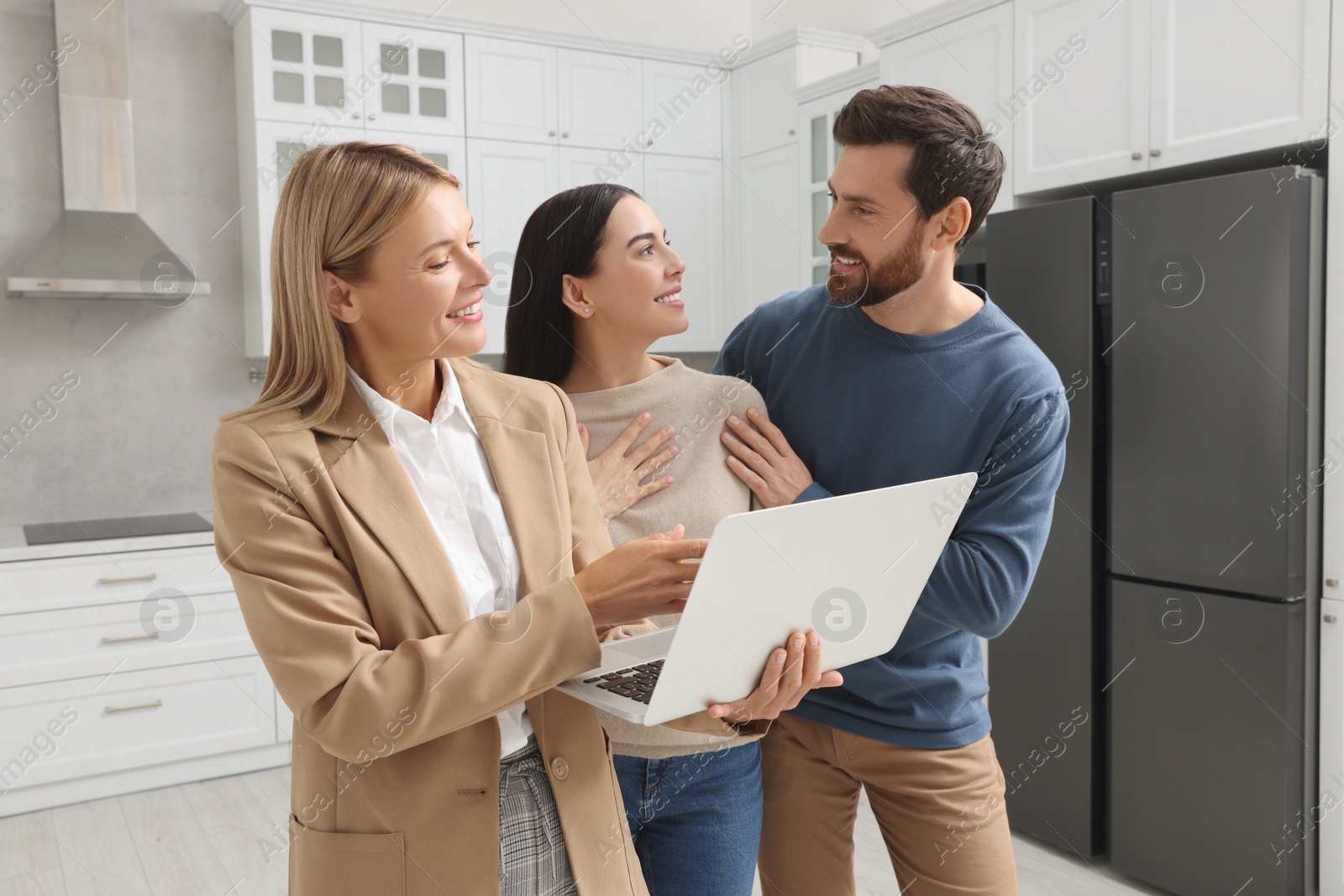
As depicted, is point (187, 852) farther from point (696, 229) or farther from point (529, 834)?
point (696, 229)

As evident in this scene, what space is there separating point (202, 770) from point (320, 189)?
9.78 ft

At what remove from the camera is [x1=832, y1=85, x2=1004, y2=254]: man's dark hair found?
1425 mm

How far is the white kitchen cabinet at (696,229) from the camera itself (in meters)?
4.27

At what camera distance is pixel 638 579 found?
962 mm

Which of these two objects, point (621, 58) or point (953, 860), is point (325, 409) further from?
point (621, 58)

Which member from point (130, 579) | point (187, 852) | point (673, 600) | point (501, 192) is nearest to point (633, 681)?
point (673, 600)

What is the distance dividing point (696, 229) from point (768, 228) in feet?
1.07

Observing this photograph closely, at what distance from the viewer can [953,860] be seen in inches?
54.7

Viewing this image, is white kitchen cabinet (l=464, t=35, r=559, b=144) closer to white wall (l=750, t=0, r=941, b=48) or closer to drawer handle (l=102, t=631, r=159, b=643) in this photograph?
white wall (l=750, t=0, r=941, b=48)

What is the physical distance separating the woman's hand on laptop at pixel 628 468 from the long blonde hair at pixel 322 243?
40 centimetres

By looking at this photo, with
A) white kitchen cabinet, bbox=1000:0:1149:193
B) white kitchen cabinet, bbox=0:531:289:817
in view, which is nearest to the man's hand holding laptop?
white kitchen cabinet, bbox=1000:0:1149:193

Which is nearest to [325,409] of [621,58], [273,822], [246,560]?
[246,560]

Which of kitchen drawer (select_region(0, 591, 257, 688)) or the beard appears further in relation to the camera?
kitchen drawer (select_region(0, 591, 257, 688))

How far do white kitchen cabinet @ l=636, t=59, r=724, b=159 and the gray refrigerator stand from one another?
1876mm
